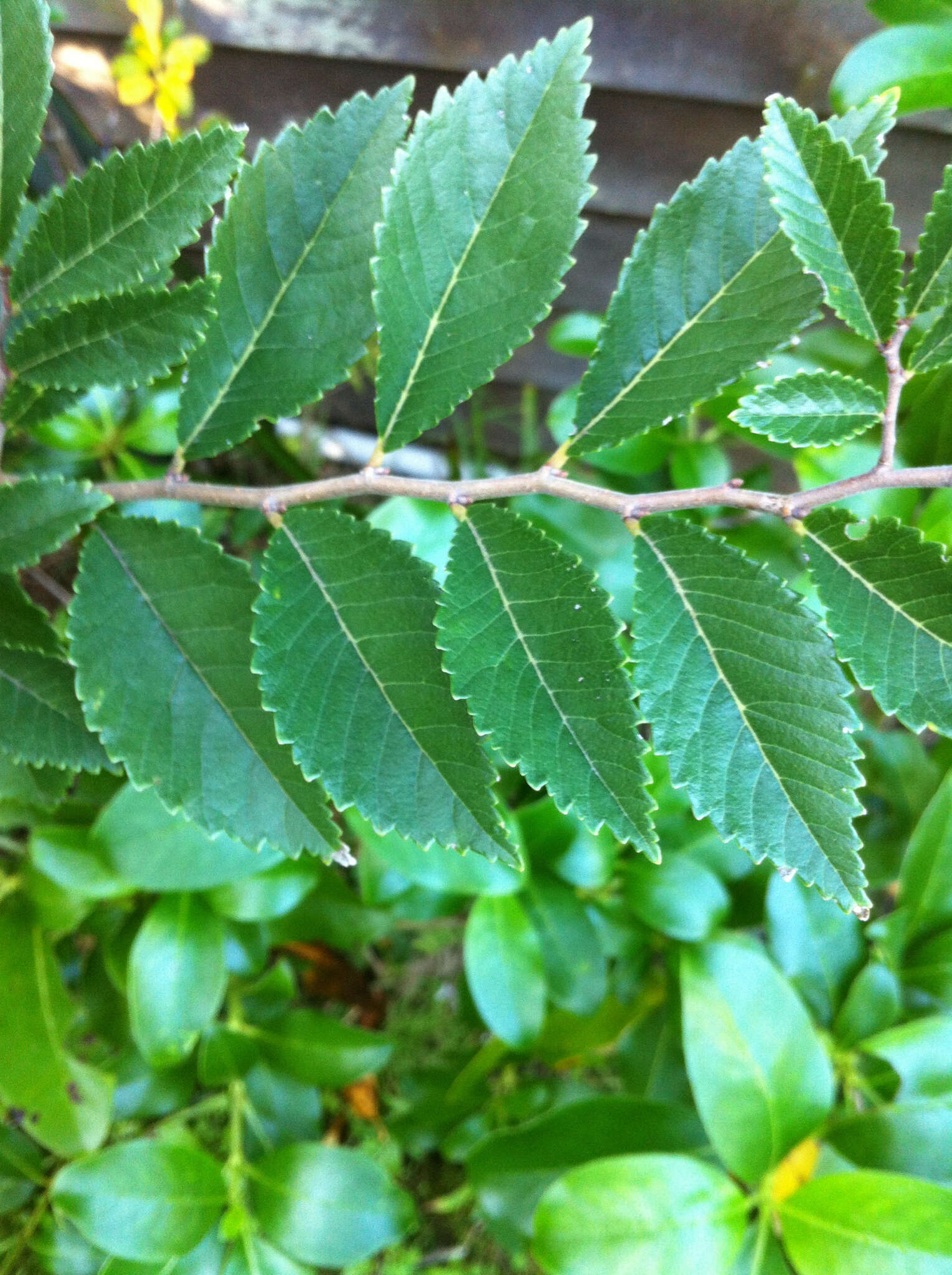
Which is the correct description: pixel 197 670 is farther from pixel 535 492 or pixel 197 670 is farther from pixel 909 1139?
pixel 909 1139

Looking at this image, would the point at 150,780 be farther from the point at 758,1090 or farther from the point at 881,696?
the point at 758,1090

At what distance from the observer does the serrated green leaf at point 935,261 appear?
1.31ft

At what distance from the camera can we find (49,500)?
487 mm

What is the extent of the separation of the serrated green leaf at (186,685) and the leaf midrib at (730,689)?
0.23m

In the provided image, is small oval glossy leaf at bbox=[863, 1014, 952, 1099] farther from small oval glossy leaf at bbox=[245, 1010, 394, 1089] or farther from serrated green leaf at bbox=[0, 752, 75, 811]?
serrated green leaf at bbox=[0, 752, 75, 811]

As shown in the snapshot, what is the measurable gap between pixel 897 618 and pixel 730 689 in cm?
9

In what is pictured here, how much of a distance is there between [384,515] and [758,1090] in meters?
0.69

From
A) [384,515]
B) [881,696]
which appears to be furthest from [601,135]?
[881,696]

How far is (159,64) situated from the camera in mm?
1105

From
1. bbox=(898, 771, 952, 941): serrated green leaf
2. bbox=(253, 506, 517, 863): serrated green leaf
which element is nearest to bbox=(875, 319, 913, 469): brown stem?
bbox=(253, 506, 517, 863): serrated green leaf

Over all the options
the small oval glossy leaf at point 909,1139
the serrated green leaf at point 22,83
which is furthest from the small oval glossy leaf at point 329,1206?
the serrated green leaf at point 22,83

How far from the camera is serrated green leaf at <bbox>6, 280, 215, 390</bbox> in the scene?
1.44 feet

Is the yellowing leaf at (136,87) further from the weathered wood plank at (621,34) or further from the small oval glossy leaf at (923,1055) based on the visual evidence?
the small oval glossy leaf at (923,1055)

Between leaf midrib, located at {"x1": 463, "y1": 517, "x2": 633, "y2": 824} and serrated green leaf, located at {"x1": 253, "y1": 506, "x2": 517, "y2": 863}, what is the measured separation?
0.11 feet
